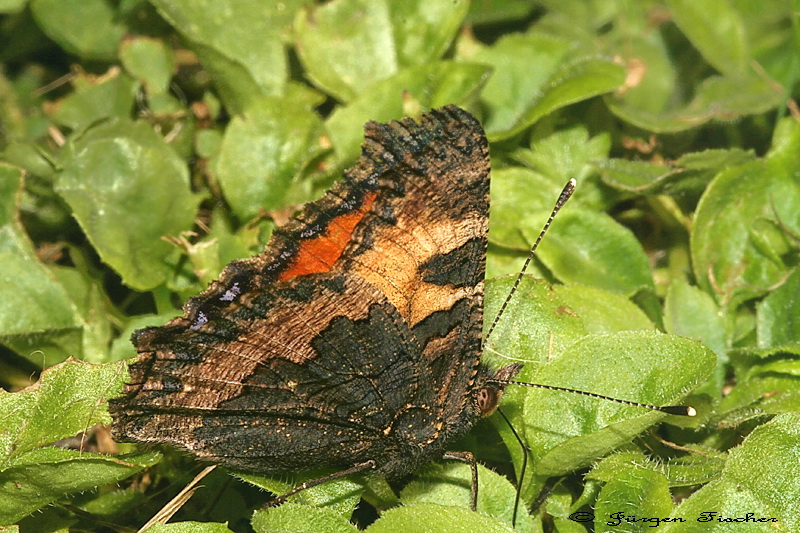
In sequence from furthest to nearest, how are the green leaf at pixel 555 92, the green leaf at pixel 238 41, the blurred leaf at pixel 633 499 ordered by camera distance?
the green leaf at pixel 238 41
the green leaf at pixel 555 92
the blurred leaf at pixel 633 499

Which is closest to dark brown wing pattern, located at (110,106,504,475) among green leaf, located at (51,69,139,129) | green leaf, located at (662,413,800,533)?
green leaf, located at (662,413,800,533)

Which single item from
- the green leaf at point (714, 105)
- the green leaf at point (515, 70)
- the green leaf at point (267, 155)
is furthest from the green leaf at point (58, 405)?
the green leaf at point (714, 105)

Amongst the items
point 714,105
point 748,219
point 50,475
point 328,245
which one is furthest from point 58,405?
→ point 714,105

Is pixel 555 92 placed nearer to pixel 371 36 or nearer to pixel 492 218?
pixel 492 218

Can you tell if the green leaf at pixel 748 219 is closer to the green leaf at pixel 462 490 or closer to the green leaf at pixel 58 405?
the green leaf at pixel 462 490

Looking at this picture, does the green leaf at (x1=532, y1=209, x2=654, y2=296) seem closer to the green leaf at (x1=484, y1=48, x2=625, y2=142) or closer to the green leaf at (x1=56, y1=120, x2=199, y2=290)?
the green leaf at (x1=484, y1=48, x2=625, y2=142)

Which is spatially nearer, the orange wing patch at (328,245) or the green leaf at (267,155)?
the orange wing patch at (328,245)
